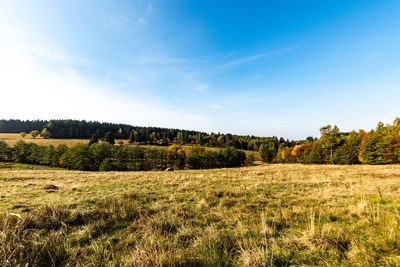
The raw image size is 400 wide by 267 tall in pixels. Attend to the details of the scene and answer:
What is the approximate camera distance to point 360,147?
6228 centimetres

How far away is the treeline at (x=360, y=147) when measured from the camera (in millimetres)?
55094

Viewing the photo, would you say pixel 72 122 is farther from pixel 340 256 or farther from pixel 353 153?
pixel 340 256

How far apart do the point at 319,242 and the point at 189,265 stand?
8.45 feet

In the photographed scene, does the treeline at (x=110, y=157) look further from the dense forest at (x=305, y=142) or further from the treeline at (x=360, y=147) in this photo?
the treeline at (x=360, y=147)

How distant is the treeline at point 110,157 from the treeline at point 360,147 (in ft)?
107

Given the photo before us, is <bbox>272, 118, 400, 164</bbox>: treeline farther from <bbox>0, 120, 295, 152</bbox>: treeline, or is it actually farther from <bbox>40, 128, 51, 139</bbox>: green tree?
<bbox>40, 128, 51, 139</bbox>: green tree

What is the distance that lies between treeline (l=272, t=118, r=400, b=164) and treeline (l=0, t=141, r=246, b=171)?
32.7 metres

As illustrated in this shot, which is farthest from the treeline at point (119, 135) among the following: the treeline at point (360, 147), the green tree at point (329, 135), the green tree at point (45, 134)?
the green tree at point (329, 135)

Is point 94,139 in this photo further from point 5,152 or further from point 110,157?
point 110,157

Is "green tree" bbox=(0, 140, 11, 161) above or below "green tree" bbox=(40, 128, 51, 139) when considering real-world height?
below

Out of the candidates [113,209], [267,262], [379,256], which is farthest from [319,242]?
[113,209]

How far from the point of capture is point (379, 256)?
3400mm

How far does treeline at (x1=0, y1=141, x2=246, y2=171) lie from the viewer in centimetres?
7606

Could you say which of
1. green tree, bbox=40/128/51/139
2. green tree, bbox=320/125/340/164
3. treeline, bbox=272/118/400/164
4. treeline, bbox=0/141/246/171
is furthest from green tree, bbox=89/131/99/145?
green tree, bbox=320/125/340/164
